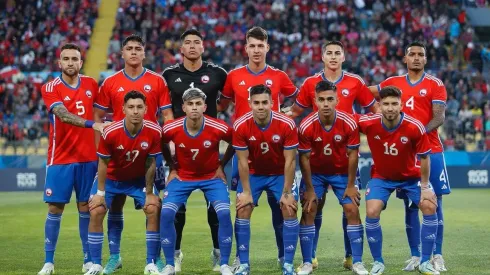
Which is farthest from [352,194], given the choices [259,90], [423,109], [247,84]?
[247,84]

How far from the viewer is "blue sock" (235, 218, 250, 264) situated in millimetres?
9617

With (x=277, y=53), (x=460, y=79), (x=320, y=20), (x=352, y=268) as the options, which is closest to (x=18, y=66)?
(x=277, y=53)

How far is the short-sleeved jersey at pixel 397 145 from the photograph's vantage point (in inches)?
386

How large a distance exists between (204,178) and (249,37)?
1797 millimetres

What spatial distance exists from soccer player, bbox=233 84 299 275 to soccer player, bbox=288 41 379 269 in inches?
31.1

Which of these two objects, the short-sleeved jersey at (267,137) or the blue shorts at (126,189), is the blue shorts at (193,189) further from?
the short-sleeved jersey at (267,137)

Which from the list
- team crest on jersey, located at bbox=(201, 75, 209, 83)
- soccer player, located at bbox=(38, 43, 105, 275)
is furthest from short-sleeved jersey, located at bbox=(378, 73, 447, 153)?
soccer player, located at bbox=(38, 43, 105, 275)

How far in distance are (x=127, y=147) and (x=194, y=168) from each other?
77 centimetres

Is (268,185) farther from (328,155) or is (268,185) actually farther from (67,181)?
(67,181)

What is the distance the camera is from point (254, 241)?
13320mm

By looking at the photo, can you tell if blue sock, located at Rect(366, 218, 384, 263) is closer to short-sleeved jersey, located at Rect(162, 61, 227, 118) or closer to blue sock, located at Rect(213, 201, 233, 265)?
blue sock, located at Rect(213, 201, 233, 265)

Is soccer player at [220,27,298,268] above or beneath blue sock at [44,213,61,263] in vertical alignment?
above

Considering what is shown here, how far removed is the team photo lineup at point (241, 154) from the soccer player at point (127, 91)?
14 millimetres

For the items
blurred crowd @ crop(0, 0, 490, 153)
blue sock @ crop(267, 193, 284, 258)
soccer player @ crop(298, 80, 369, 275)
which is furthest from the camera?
blurred crowd @ crop(0, 0, 490, 153)
